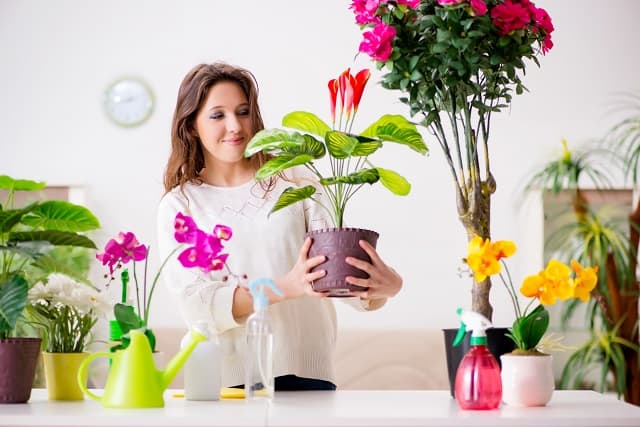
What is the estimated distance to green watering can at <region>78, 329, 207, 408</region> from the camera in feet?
5.29

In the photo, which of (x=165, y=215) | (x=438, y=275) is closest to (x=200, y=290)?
(x=165, y=215)

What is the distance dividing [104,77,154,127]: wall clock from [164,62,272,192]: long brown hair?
284 centimetres

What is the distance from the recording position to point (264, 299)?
5.41 ft

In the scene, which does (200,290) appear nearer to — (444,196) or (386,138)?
(386,138)

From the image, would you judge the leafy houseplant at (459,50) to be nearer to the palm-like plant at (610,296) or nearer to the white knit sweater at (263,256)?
the white knit sweater at (263,256)

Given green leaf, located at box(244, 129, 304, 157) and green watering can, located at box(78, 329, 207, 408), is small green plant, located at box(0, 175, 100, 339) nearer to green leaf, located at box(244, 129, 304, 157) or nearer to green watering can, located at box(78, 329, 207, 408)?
green watering can, located at box(78, 329, 207, 408)

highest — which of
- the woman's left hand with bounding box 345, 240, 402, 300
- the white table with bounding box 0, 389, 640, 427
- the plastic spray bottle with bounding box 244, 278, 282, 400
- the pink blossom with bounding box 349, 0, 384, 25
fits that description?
the pink blossom with bounding box 349, 0, 384, 25

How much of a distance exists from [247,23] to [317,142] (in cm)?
353

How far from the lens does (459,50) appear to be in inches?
71.7

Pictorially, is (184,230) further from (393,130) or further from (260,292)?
(393,130)

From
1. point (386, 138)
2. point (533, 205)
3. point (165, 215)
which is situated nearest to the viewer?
point (386, 138)

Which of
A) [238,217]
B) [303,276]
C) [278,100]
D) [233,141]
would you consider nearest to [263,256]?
[238,217]

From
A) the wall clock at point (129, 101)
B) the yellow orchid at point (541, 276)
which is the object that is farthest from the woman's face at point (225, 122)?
the wall clock at point (129, 101)

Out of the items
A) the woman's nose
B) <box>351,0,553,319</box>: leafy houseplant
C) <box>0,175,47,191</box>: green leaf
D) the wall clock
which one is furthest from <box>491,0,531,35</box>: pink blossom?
the wall clock
